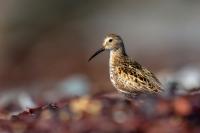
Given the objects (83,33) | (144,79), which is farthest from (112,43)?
(83,33)

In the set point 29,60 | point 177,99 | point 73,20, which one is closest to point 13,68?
point 29,60

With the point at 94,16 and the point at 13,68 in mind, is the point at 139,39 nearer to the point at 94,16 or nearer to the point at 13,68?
the point at 94,16

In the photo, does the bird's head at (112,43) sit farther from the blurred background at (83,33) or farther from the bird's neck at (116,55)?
the blurred background at (83,33)

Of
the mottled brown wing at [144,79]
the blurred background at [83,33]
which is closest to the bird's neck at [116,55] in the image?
the mottled brown wing at [144,79]

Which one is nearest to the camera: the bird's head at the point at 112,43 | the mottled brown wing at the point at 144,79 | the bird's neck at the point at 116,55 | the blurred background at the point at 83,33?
the mottled brown wing at the point at 144,79

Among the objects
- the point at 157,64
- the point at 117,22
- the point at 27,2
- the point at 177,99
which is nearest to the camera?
the point at 177,99

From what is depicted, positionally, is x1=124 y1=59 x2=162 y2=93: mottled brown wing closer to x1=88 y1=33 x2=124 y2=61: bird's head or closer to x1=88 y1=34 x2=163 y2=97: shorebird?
x1=88 y1=34 x2=163 y2=97: shorebird
